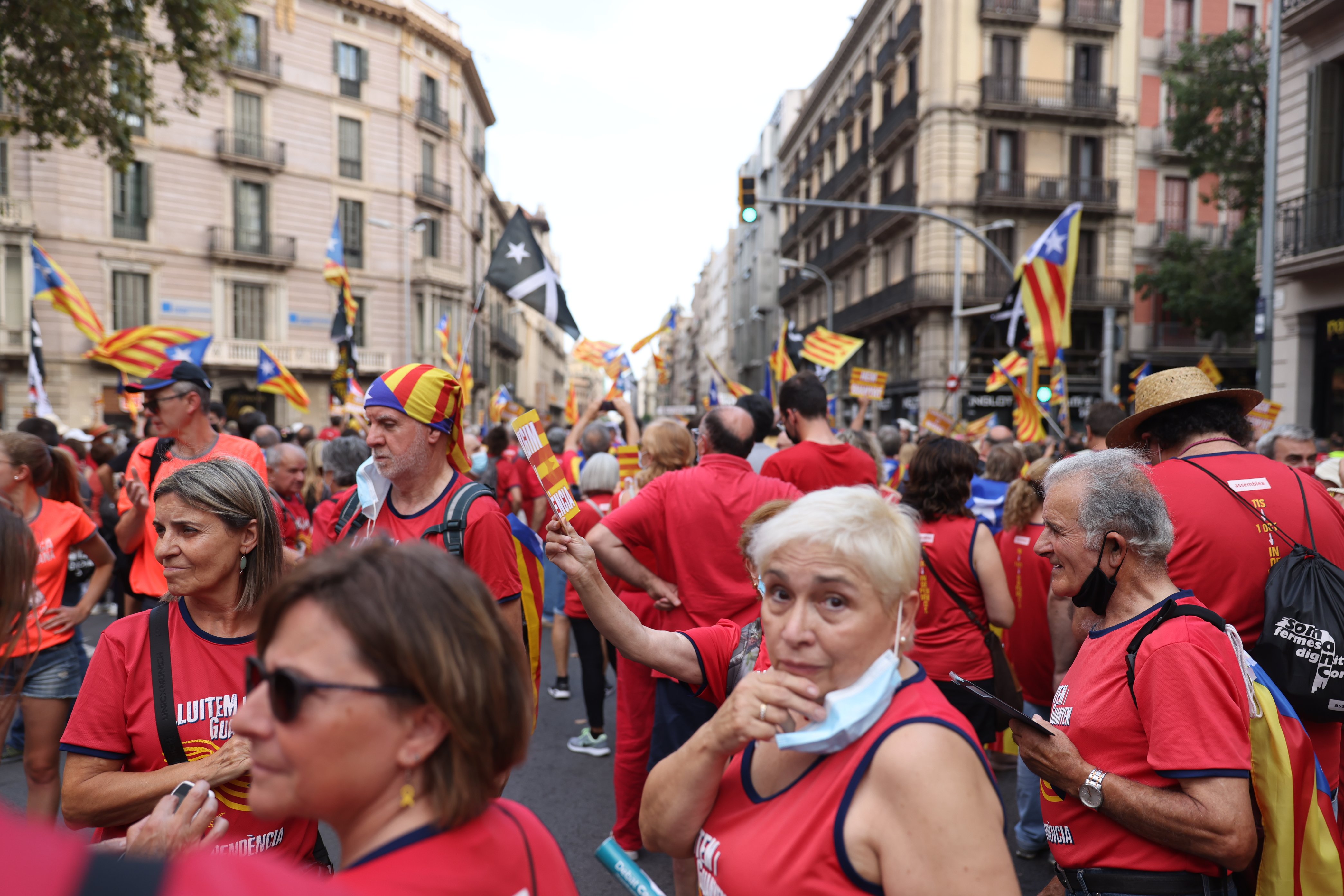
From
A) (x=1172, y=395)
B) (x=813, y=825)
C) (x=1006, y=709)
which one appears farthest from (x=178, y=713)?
(x=1172, y=395)

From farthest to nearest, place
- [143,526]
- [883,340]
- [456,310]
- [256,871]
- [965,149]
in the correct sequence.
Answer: [456,310] < [883,340] < [965,149] < [143,526] < [256,871]

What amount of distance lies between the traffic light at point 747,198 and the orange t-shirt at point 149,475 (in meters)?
9.25

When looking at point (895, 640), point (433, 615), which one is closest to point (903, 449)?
point (895, 640)

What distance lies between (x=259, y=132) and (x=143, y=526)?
3413 centimetres

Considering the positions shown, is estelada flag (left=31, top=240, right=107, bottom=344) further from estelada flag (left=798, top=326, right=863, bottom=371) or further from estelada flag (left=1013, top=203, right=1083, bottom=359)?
estelada flag (left=1013, top=203, right=1083, bottom=359)

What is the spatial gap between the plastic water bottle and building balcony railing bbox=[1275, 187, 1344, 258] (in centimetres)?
1518

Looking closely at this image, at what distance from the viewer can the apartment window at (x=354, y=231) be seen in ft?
117

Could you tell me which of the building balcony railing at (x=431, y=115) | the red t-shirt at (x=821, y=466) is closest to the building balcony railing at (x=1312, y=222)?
the red t-shirt at (x=821, y=466)

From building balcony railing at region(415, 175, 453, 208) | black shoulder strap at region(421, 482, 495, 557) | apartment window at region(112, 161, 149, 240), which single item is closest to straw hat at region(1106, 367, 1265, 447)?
black shoulder strap at region(421, 482, 495, 557)

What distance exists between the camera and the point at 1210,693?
80.7 inches

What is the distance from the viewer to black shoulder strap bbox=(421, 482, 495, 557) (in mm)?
3105

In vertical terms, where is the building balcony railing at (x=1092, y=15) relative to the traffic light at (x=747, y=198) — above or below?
above

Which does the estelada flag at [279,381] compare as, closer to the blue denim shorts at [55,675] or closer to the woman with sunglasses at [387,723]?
the blue denim shorts at [55,675]

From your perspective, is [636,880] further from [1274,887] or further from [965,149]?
[965,149]
